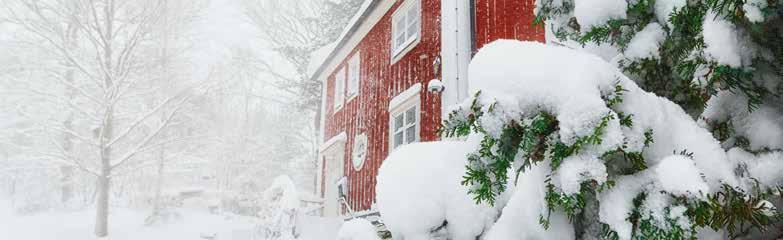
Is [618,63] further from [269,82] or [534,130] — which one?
[269,82]

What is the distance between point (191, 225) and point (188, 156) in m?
4.56

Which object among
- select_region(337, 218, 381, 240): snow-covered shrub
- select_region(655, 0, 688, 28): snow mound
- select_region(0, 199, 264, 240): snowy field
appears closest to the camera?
select_region(655, 0, 688, 28): snow mound

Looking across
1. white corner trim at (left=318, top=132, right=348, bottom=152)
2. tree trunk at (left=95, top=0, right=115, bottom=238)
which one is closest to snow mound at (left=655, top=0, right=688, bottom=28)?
white corner trim at (left=318, top=132, right=348, bottom=152)

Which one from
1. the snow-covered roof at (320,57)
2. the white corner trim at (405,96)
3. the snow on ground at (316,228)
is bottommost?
the snow on ground at (316,228)

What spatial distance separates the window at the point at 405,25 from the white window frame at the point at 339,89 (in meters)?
3.51

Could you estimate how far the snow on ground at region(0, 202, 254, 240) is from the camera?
17.6m

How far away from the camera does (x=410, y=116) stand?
33.0 ft

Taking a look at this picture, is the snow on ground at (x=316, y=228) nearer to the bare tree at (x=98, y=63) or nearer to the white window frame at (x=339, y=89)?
the white window frame at (x=339, y=89)

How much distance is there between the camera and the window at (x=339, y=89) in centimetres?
1440

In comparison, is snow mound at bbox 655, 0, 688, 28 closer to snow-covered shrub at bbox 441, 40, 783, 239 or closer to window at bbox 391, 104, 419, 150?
snow-covered shrub at bbox 441, 40, 783, 239

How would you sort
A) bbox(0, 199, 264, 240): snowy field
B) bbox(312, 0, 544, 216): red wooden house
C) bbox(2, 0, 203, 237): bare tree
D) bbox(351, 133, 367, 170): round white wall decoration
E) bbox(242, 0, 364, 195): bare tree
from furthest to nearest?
Answer: bbox(242, 0, 364, 195): bare tree < bbox(0, 199, 264, 240): snowy field < bbox(2, 0, 203, 237): bare tree < bbox(351, 133, 367, 170): round white wall decoration < bbox(312, 0, 544, 216): red wooden house

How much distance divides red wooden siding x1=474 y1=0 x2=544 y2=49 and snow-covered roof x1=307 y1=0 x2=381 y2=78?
3268 mm

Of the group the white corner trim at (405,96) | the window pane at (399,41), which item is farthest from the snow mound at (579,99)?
the window pane at (399,41)

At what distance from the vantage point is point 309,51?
22609mm
